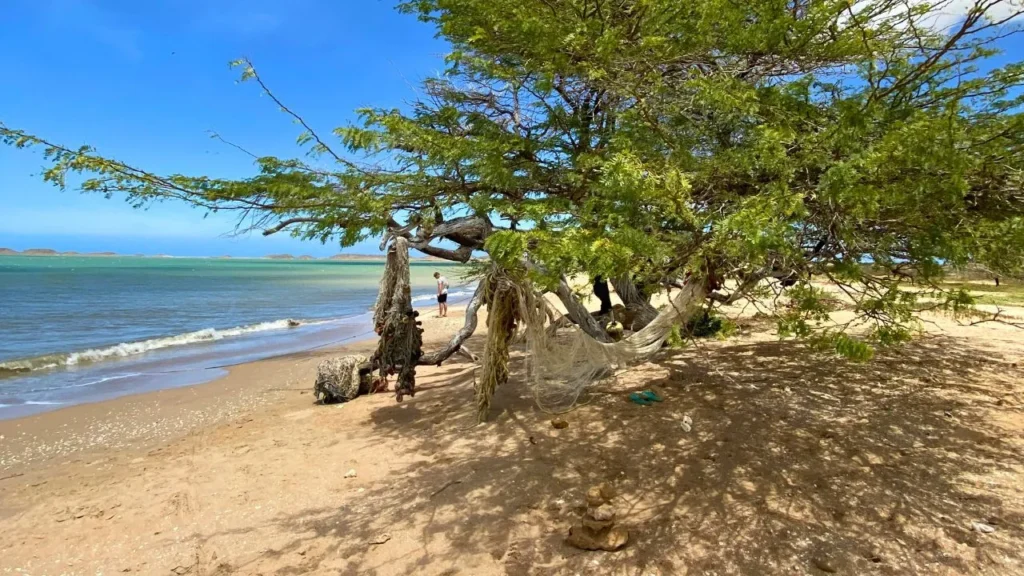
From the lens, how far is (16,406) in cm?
840

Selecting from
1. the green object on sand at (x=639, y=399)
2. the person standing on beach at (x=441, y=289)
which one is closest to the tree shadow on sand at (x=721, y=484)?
the green object on sand at (x=639, y=399)

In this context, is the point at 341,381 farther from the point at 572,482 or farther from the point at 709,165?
the point at 709,165

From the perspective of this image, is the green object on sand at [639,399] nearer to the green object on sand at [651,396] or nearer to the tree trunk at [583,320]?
the green object on sand at [651,396]

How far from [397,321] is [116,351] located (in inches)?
455

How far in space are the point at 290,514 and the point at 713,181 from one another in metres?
4.04

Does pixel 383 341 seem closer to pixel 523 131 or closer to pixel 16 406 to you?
pixel 523 131

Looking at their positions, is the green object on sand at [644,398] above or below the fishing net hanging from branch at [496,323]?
below

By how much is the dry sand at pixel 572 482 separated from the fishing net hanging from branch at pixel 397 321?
76cm

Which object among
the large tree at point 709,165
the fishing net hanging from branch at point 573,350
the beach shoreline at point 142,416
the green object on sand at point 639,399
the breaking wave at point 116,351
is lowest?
the beach shoreline at point 142,416

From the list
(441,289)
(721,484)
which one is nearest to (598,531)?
(721,484)

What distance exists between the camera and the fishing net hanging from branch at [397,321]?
194 inches

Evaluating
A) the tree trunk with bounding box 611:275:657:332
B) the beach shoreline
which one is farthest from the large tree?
the beach shoreline

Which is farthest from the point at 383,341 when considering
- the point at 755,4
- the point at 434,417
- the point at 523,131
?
the point at 755,4

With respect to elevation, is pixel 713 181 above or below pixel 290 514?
above
